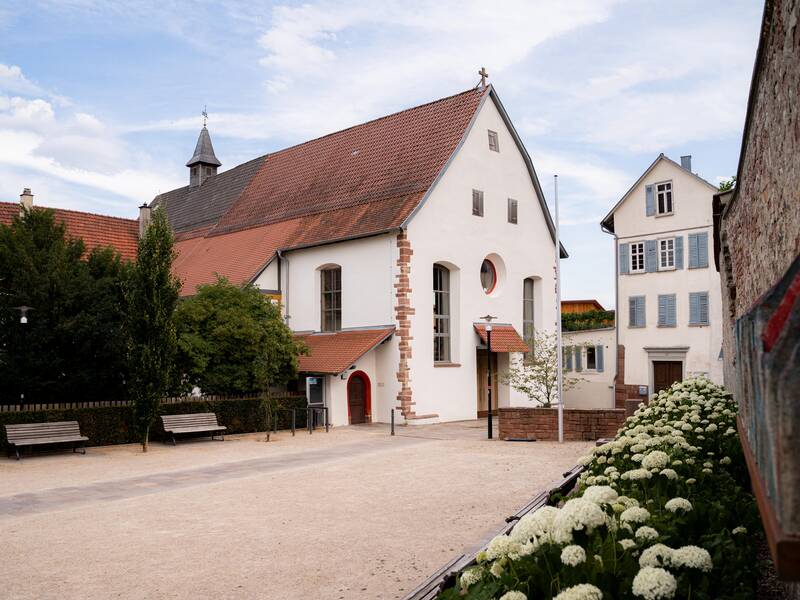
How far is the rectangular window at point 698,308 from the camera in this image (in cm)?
3266

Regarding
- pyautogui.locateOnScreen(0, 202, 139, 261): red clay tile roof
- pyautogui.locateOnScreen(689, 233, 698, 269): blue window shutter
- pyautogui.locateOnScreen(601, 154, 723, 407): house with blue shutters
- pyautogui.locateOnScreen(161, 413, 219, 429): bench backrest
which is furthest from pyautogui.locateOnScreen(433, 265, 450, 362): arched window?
pyautogui.locateOnScreen(0, 202, 139, 261): red clay tile roof

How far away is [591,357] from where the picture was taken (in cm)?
3719

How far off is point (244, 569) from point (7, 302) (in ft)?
47.4

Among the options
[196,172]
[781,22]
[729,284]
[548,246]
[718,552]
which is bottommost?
[718,552]

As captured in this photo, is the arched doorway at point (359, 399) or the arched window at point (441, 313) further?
the arched window at point (441, 313)

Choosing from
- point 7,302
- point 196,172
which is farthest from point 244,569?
point 196,172

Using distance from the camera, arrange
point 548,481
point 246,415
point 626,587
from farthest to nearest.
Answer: point 246,415 < point 548,481 < point 626,587

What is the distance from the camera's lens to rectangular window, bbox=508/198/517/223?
101ft

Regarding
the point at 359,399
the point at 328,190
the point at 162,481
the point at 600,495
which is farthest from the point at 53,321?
the point at 600,495

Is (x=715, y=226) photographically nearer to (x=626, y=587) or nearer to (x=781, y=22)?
(x=781, y=22)

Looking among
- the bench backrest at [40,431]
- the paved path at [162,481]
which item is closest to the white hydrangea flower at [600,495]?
the paved path at [162,481]

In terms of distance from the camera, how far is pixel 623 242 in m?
35.8

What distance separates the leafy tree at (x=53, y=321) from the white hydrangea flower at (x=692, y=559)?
18539mm

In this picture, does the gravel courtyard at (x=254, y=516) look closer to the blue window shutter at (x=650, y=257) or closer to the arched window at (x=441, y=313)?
the arched window at (x=441, y=313)
